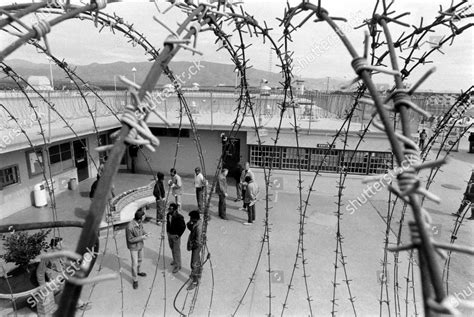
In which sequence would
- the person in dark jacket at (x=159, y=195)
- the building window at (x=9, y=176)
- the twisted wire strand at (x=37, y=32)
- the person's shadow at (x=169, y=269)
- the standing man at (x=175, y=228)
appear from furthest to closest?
the building window at (x=9, y=176) → the person in dark jacket at (x=159, y=195) → the person's shadow at (x=169, y=269) → the standing man at (x=175, y=228) → the twisted wire strand at (x=37, y=32)

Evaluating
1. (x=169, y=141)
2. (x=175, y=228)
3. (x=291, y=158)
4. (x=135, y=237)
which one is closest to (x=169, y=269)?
(x=175, y=228)

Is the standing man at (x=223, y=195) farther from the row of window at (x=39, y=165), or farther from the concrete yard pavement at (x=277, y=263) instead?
the row of window at (x=39, y=165)

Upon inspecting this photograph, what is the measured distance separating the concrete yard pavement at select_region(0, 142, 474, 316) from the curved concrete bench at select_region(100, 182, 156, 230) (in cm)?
36

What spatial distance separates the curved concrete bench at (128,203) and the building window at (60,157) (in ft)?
11.9

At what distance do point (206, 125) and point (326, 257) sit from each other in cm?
703

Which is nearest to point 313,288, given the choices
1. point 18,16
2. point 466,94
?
point 466,94

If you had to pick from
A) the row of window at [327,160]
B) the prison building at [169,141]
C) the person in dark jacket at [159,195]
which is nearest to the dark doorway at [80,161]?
the prison building at [169,141]

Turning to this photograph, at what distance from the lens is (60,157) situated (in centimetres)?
1127

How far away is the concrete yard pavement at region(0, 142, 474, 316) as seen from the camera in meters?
5.14

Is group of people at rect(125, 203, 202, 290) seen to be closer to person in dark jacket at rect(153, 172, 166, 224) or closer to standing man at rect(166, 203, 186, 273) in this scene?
standing man at rect(166, 203, 186, 273)

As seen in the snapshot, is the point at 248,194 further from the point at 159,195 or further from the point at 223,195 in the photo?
the point at 159,195

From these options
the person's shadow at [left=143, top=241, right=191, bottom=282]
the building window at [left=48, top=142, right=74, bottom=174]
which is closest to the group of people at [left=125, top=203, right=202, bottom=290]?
the person's shadow at [left=143, top=241, right=191, bottom=282]

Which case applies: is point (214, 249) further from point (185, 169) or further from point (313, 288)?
point (185, 169)

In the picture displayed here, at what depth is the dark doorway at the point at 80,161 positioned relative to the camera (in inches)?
477
